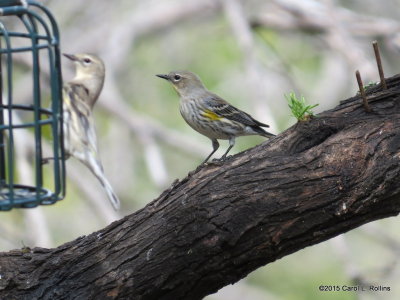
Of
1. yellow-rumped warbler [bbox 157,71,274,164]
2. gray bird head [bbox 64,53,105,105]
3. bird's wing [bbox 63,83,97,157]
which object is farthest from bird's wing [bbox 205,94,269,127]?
gray bird head [bbox 64,53,105,105]

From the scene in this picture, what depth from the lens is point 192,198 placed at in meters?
4.12

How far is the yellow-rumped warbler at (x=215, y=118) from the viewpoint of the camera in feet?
22.0

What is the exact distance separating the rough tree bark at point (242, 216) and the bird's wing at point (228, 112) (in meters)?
2.26

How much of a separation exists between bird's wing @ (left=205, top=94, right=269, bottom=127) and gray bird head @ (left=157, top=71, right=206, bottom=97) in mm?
176

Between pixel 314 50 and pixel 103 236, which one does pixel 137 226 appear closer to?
pixel 103 236

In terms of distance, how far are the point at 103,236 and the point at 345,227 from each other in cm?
133

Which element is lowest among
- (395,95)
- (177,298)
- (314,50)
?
(177,298)

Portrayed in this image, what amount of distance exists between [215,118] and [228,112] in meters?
0.14

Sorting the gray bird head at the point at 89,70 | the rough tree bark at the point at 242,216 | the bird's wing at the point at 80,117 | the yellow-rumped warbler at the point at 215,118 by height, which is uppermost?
the gray bird head at the point at 89,70

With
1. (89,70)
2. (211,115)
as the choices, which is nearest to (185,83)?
(211,115)

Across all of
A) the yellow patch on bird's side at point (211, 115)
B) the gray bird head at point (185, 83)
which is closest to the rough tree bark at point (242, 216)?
the yellow patch on bird's side at point (211, 115)

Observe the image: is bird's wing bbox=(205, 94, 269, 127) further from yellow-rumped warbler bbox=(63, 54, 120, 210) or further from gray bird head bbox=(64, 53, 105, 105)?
gray bird head bbox=(64, 53, 105, 105)

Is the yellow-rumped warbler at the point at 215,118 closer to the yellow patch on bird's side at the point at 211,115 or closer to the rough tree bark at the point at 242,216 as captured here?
the yellow patch on bird's side at the point at 211,115

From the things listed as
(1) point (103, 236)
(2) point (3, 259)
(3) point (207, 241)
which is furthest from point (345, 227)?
(2) point (3, 259)
